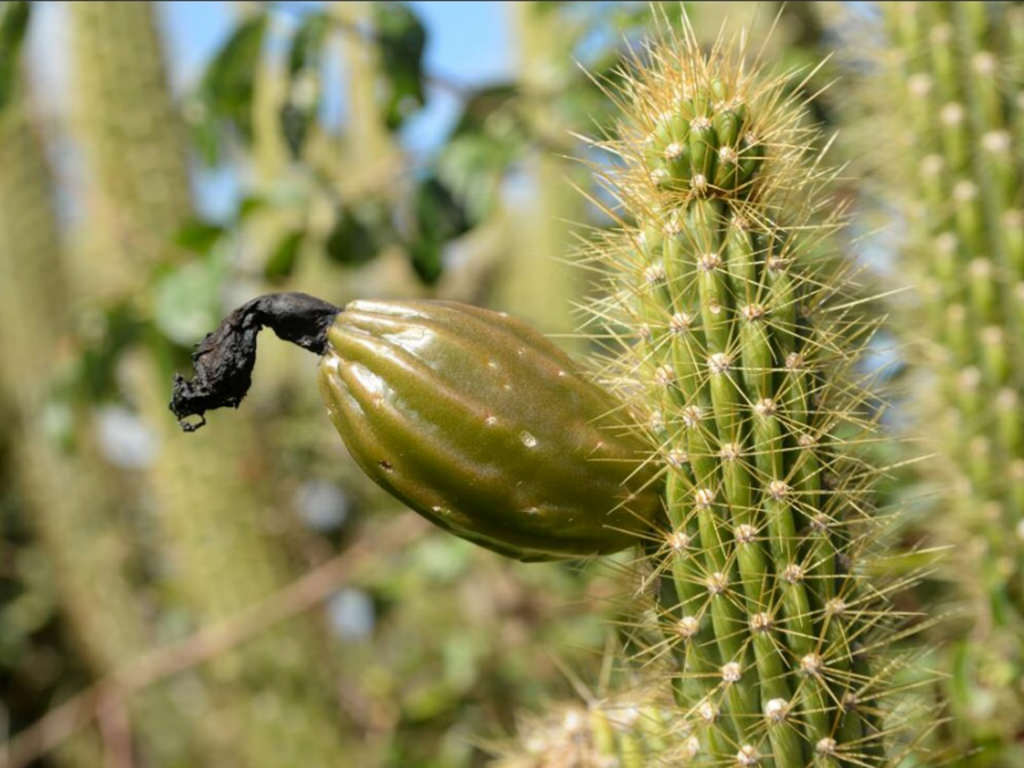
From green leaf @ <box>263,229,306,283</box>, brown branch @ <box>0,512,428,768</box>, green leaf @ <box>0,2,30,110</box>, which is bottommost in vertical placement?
brown branch @ <box>0,512,428,768</box>

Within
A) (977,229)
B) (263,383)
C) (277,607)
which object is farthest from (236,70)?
(263,383)

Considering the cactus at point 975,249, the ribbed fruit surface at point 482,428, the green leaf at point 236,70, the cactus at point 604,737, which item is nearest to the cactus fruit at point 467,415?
the ribbed fruit surface at point 482,428

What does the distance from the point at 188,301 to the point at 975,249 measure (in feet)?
4.10

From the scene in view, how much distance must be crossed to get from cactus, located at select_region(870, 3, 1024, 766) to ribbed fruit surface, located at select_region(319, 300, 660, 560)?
2.98 ft

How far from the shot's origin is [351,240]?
2.27m

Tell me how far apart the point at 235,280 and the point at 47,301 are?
2.51 metres

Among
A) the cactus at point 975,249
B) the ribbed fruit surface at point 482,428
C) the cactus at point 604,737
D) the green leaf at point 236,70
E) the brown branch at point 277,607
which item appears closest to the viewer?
the ribbed fruit surface at point 482,428

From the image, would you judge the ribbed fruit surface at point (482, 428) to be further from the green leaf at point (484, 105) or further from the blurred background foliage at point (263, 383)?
the green leaf at point (484, 105)

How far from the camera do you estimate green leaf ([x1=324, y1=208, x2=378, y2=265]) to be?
2.26 metres

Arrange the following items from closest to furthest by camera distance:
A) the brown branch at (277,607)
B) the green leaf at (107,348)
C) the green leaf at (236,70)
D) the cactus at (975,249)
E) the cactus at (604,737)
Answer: the cactus at (604,737) < the cactus at (975,249) < the green leaf at (236,70) < the green leaf at (107,348) < the brown branch at (277,607)

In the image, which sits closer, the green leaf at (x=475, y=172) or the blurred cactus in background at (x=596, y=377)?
the blurred cactus in background at (x=596, y=377)

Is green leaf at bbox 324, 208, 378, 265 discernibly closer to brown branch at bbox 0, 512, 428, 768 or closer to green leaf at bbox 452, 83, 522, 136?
green leaf at bbox 452, 83, 522, 136

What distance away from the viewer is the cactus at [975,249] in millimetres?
1756

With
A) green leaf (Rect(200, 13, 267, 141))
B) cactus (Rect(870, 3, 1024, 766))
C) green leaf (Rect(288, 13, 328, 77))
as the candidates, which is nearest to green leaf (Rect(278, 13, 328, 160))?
green leaf (Rect(288, 13, 328, 77))
